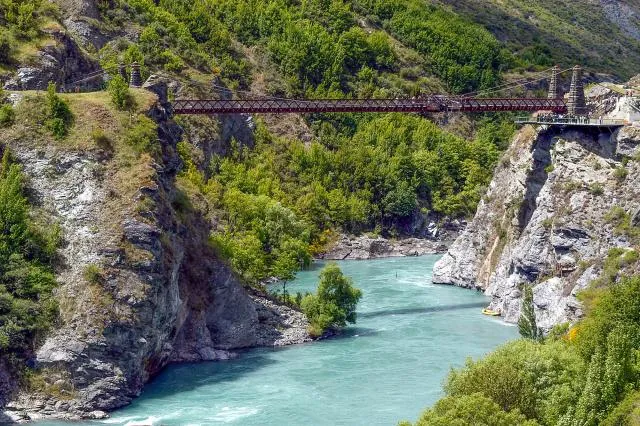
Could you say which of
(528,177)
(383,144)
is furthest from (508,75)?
(528,177)

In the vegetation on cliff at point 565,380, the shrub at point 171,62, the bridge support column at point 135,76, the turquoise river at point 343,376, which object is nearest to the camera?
the vegetation on cliff at point 565,380

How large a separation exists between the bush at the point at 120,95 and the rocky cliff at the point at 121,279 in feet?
2.46

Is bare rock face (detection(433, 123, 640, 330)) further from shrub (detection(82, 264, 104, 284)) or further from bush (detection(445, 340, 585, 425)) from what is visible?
shrub (detection(82, 264, 104, 284))

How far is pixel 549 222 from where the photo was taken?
64.2 metres

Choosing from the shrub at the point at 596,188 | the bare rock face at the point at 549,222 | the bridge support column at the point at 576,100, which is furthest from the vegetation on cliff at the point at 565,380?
the bridge support column at the point at 576,100

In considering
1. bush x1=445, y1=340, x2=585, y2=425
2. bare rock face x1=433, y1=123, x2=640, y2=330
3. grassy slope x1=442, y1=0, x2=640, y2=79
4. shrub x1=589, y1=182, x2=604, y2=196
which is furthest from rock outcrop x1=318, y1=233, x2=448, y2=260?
grassy slope x1=442, y1=0, x2=640, y2=79

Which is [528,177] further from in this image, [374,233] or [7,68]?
[7,68]

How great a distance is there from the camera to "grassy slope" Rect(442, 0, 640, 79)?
496ft

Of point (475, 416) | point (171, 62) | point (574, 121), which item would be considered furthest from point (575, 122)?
point (171, 62)

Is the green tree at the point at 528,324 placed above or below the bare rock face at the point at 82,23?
below

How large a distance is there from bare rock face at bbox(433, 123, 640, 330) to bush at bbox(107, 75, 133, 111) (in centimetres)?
2489

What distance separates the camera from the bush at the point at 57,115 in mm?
52344

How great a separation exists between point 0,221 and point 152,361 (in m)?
9.41

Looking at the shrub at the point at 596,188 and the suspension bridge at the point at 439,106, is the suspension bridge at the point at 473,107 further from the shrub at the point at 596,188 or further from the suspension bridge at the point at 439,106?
the shrub at the point at 596,188
